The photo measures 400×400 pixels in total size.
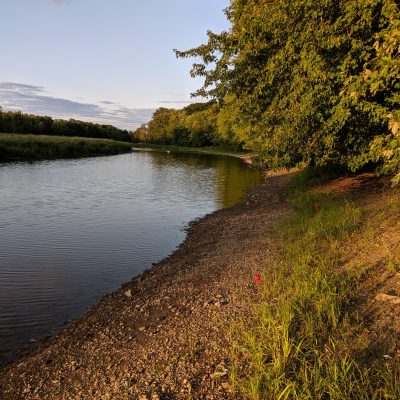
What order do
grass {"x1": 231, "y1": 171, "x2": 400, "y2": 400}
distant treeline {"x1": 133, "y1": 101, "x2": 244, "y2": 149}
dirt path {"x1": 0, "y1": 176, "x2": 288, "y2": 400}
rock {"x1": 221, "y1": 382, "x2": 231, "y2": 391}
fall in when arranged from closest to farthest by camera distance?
grass {"x1": 231, "y1": 171, "x2": 400, "y2": 400}
rock {"x1": 221, "y1": 382, "x2": 231, "y2": 391}
dirt path {"x1": 0, "y1": 176, "x2": 288, "y2": 400}
distant treeline {"x1": 133, "y1": 101, "x2": 244, "y2": 149}

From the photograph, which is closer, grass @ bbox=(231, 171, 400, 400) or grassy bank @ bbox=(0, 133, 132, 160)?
grass @ bbox=(231, 171, 400, 400)

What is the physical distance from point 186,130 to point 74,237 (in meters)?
120

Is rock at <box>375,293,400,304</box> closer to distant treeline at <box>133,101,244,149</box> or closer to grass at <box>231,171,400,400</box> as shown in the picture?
grass at <box>231,171,400,400</box>

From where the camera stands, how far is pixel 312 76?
434 inches

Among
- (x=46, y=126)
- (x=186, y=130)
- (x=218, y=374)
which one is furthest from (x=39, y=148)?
(x=186, y=130)

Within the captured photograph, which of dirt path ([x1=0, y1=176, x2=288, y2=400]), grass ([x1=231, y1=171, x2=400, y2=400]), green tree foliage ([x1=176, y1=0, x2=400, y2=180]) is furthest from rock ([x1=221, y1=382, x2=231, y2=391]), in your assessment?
green tree foliage ([x1=176, y1=0, x2=400, y2=180])

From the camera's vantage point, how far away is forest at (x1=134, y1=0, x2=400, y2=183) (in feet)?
32.5

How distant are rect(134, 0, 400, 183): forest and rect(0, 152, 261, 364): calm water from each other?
7.33 metres

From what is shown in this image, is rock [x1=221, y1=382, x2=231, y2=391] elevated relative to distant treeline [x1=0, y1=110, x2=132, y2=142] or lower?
lower

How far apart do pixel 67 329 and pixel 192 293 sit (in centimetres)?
322

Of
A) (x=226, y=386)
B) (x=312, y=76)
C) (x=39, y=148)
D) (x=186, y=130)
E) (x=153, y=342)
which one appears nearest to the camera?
(x=226, y=386)

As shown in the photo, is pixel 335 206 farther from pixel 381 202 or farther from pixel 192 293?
pixel 192 293

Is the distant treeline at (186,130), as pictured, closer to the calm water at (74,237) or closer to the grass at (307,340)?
the calm water at (74,237)

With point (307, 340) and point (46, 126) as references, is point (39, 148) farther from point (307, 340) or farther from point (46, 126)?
point (46, 126)
